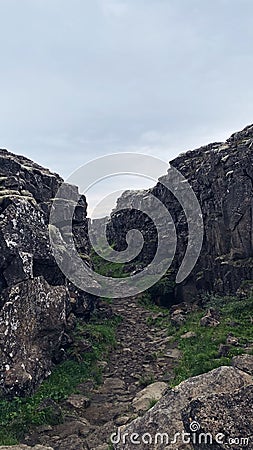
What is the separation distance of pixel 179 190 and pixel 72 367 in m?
20.5

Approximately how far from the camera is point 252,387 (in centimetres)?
728

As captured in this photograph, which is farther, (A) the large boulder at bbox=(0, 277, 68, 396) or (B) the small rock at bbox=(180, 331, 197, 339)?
(B) the small rock at bbox=(180, 331, 197, 339)

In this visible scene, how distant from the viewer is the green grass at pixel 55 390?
1056 centimetres

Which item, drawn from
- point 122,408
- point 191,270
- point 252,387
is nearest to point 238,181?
point 191,270

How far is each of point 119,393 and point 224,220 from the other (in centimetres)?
1501

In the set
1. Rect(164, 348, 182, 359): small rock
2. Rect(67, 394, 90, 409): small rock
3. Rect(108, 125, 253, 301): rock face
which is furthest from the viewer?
Rect(108, 125, 253, 301): rock face

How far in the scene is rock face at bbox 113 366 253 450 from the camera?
6.45 metres

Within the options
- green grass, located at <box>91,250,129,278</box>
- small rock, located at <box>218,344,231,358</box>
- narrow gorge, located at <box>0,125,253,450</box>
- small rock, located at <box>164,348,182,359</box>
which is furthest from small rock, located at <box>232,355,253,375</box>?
green grass, located at <box>91,250,129,278</box>

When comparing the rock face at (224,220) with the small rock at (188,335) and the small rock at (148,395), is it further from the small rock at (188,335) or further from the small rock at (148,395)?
the small rock at (148,395)

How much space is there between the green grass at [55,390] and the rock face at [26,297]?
1.46 ft

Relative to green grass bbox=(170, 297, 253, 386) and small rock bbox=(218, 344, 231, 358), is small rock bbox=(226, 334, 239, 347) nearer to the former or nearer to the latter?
green grass bbox=(170, 297, 253, 386)

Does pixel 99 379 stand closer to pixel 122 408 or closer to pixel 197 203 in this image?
pixel 122 408

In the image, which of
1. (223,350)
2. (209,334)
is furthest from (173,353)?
(223,350)

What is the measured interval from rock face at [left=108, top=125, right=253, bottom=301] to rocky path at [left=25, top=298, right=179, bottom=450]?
6075 millimetres
